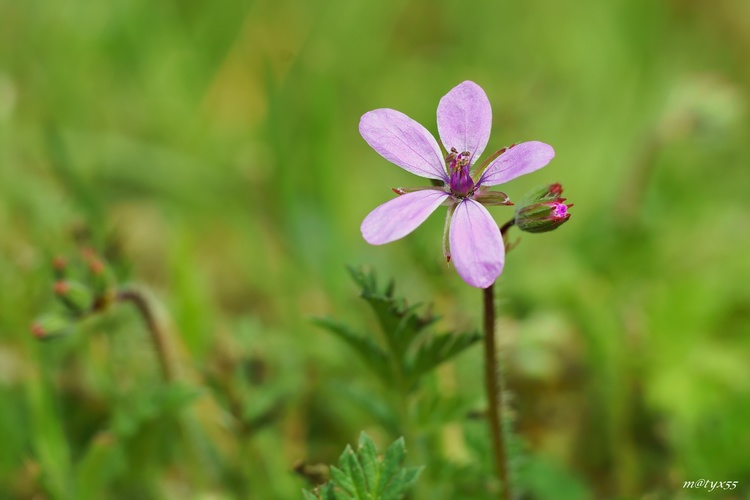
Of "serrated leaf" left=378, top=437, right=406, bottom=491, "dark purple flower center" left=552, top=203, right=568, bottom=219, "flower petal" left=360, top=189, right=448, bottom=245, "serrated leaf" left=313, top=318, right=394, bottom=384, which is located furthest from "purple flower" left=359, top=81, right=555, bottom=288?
"serrated leaf" left=378, top=437, right=406, bottom=491

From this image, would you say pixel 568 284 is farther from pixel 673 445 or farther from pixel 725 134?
pixel 725 134

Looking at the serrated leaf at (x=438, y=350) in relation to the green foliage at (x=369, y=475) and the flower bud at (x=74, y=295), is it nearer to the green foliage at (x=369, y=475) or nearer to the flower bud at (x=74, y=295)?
the green foliage at (x=369, y=475)

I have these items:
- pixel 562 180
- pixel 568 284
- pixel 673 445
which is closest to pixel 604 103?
pixel 562 180

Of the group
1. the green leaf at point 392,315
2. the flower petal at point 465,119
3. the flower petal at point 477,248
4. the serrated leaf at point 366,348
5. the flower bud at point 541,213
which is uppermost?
the flower petal at point 465,119

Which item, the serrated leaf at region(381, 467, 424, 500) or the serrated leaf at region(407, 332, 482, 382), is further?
the serrated leaf at region(407, 332, 482, 382)

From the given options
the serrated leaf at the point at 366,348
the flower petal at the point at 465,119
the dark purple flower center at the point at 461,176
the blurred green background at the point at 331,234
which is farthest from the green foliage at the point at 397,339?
the flower petal at the point at 465,119

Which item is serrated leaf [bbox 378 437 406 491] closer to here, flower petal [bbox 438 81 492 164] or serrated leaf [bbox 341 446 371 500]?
serrated leaf [bbox 341 446 371 500]
